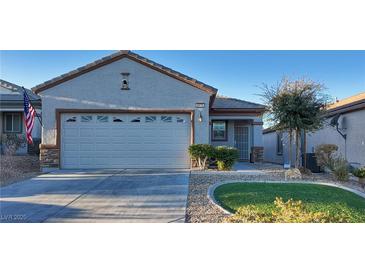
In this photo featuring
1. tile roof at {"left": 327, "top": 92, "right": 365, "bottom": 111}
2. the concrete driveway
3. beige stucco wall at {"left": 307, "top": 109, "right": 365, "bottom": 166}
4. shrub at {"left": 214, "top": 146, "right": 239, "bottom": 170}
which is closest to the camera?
the concrete driveway

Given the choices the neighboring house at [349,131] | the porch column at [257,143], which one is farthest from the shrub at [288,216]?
→ the porch column at [257,143]

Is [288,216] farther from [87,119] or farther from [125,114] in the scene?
[87,119]

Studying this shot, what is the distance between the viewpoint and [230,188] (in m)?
8.94

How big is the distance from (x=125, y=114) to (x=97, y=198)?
621cm

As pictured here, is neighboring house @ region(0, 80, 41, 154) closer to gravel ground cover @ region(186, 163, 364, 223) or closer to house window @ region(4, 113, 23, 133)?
house window @ region(4, 113, 23, 133)

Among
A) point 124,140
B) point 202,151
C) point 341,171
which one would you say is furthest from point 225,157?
point 124,140

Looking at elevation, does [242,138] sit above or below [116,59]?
below

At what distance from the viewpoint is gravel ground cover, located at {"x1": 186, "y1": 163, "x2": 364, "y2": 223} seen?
20.5ft

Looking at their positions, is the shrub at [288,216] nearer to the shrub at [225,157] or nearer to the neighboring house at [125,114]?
the shrub at [225,157]

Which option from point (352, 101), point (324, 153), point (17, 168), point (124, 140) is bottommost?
point (17, 168)

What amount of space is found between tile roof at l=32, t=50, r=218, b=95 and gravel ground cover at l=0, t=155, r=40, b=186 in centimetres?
359

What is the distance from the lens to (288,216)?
5.98 metres

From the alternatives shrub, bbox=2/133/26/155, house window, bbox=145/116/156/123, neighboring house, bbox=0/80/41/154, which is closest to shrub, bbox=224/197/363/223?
house window, bbox=145/116/156/123
